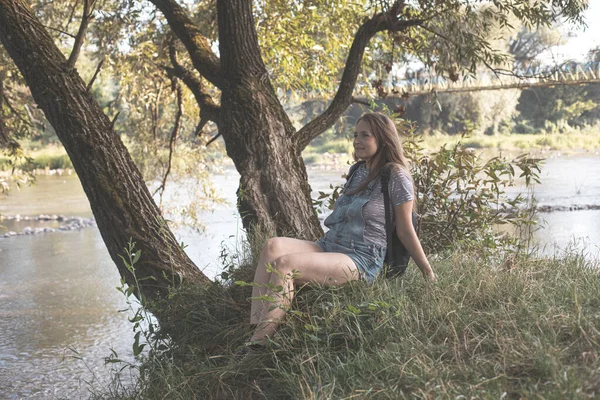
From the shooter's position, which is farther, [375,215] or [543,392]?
[375,215]

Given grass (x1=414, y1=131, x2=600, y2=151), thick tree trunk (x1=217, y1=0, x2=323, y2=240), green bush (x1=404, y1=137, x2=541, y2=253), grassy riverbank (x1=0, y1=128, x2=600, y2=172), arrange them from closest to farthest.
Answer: thick tree trunk (x1=217, y1=0, x2=323, y2=240), green bush (x1=404, y1=137, x2=541, y2=253), grassy riverbank (x1=0, y1=128, x2=600, y2=172), grass (x1=414, y1=131, x2=600, y2=151)

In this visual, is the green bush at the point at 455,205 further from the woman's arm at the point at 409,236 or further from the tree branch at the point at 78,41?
the tree branch at the point at 78,41

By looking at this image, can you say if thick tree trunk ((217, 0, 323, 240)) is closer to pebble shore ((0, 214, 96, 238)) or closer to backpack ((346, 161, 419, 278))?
backpack ((346, 161, 419, 278))

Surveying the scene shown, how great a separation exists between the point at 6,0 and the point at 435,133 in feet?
88.2

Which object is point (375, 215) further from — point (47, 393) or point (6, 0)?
point (47, 393)

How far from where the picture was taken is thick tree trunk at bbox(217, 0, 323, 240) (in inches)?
204

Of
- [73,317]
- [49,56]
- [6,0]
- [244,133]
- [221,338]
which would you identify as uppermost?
[6,0]

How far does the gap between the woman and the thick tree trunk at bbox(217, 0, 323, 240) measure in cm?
145

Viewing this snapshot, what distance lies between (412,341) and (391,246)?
695 mm

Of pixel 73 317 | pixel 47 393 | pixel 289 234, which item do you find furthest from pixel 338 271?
pixel 73 317

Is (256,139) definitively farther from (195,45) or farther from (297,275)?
(297,275)

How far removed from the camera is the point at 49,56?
14.2ft

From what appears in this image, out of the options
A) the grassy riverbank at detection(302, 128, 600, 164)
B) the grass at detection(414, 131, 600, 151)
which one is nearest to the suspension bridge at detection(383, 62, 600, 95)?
the grassy riverbank at detection(302, 128, 600, 164)

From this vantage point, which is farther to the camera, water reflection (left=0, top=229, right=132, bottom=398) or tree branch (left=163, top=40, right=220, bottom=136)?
tree branch (left=163, top=40, right=220, bottom=136)
